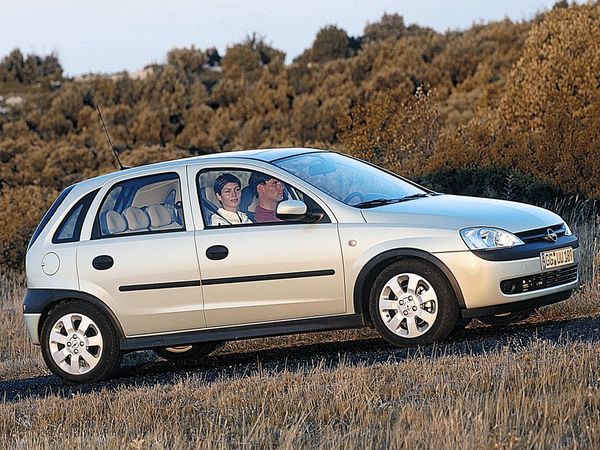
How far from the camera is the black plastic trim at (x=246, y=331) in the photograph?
8352mm

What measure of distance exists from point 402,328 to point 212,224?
1614mm

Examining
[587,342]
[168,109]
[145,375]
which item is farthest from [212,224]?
[168,109]

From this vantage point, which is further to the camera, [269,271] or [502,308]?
[269,271]

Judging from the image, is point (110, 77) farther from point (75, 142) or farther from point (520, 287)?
point (520, 287)

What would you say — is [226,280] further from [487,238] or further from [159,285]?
[487,238]

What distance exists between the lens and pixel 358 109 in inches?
805

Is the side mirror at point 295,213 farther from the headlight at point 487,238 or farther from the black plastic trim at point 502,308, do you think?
the black plastic trim at point 502,308

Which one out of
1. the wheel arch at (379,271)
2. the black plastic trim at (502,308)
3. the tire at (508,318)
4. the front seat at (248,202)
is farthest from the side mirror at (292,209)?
the tire at (508,318)

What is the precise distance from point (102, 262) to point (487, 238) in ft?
9.54

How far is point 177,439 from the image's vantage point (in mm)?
5508

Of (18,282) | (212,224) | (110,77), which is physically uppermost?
(110,77)

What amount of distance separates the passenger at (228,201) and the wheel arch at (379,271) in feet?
3.18

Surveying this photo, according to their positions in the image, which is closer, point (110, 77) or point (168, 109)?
point (168, 109)

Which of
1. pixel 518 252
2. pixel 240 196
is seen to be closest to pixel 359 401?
pixel 518 252
